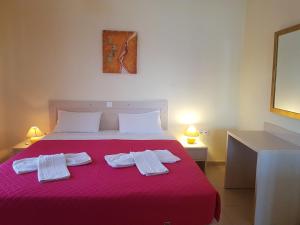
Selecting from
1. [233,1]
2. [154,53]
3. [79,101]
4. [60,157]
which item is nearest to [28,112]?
[79,101]

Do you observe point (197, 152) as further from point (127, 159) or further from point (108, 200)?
point (108, 200)

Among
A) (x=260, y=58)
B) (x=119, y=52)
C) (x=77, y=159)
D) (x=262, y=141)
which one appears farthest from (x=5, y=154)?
(x=260, y=58)

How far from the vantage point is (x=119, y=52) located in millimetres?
3713

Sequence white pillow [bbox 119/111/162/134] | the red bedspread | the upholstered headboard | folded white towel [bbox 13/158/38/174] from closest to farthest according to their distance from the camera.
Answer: the red bedspread → folded white towel [bbox 13/158/38/174] → white pillow [bbox 119/111/162/134] → the upholstered headboard

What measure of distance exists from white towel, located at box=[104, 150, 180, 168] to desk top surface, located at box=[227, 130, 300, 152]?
0.73 meters

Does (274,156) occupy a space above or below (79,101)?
below

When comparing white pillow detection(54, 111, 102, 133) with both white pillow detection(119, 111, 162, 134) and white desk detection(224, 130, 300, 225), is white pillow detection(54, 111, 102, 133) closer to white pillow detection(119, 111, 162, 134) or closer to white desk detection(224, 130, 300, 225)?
white pillow detection(119, 111, 162, 134)

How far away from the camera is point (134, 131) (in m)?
3.59

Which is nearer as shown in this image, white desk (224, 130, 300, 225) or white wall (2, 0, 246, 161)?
white desk (224, 130, 300, 225)

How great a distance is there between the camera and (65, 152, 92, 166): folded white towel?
231 cm

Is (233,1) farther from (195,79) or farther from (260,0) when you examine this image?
(195,79)

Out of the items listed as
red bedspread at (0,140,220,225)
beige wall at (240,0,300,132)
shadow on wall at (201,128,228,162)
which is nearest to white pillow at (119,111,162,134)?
shadow on wall at (201,128,228,162)

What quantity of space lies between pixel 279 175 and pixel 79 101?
2.71 m

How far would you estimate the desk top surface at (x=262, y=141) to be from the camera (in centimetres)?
235
